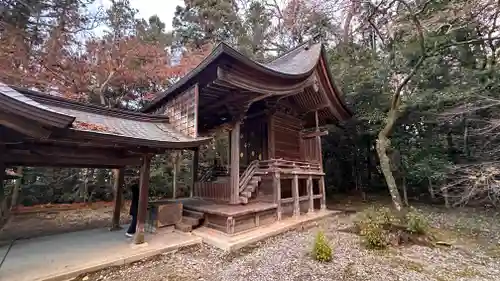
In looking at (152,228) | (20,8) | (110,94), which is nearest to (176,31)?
(110,94)

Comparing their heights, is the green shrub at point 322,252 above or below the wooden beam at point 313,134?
below

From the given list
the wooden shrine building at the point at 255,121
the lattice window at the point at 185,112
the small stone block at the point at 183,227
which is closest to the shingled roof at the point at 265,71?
the wooden shrine building at the point at 255,121

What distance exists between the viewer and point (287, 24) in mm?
19281

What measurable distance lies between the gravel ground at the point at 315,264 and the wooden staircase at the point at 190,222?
42.9 inches

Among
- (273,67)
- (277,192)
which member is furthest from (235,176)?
(273,67)

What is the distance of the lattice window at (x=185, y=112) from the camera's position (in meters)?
6.52

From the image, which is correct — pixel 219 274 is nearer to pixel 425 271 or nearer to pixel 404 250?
pixel 425 271

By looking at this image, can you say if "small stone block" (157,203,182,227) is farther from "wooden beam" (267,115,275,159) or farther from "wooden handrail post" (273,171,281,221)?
"wooden beam" (267,115,275,159)

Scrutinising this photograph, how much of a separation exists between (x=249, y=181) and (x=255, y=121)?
9.74 feet

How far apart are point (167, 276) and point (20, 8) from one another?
38.3 feet

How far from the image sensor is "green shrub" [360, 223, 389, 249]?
5422 millimetres


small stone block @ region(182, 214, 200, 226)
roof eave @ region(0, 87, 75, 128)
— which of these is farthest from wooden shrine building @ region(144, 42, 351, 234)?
roof eave @ region(0, 87, 75, 128)

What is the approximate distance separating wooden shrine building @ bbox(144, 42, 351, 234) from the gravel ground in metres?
1.17

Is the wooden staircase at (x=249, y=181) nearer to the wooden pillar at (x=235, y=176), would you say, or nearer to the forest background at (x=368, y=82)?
the wooden pillar at (x=235, y=176)
